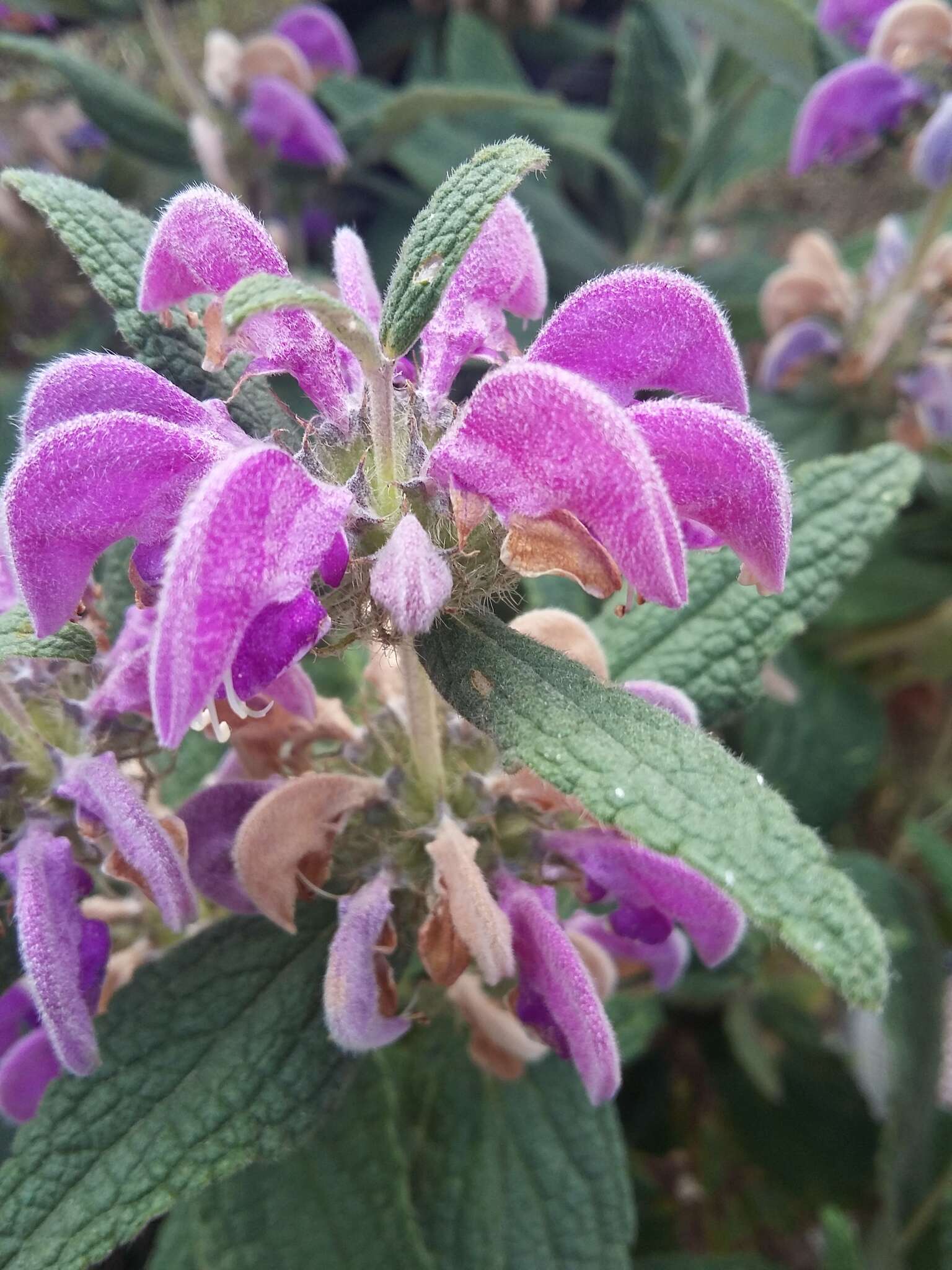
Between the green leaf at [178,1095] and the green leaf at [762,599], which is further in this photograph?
the green leaf at [762,599]

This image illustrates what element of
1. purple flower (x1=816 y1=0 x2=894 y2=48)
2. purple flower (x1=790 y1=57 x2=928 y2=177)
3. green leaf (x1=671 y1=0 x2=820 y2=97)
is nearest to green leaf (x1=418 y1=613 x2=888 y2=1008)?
purple flower (x1=790 y1=57 x2=928 y2=177)

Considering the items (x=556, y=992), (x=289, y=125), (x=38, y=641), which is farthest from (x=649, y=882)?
(x=289, y=125)

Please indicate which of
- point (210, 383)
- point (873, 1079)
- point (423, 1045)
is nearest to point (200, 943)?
point (423, 1045)

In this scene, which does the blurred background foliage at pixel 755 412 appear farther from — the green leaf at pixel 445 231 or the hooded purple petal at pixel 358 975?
the green leaf at pixel 445 231

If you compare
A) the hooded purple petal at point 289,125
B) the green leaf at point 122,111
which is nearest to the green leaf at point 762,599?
the hooded purple petal at point 289,125

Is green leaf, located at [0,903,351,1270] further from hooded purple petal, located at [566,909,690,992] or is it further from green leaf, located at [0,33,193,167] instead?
green leaf, located at [0,33,193,167]

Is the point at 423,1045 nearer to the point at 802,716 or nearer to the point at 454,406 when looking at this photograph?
the point at 454,406
